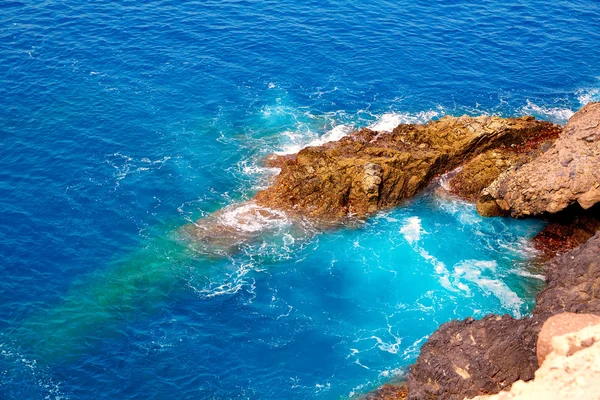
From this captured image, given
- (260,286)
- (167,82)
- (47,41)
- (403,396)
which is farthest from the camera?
(47,41)

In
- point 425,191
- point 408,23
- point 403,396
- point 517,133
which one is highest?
point 408,23

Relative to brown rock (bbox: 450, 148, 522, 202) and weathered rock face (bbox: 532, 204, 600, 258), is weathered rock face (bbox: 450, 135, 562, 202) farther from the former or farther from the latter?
weathered rock face (bbox: 532, 204, 600, 258)

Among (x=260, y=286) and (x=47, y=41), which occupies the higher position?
(x=47, y=41)

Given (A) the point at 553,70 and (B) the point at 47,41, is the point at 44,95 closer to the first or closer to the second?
(B) the point at 47,41

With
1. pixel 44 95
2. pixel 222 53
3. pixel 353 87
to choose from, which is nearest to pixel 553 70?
pixel 353 87

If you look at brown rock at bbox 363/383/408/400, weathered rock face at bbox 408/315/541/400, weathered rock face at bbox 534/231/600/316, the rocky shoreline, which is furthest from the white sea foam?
brown rock at bbox 363/383/408/400
